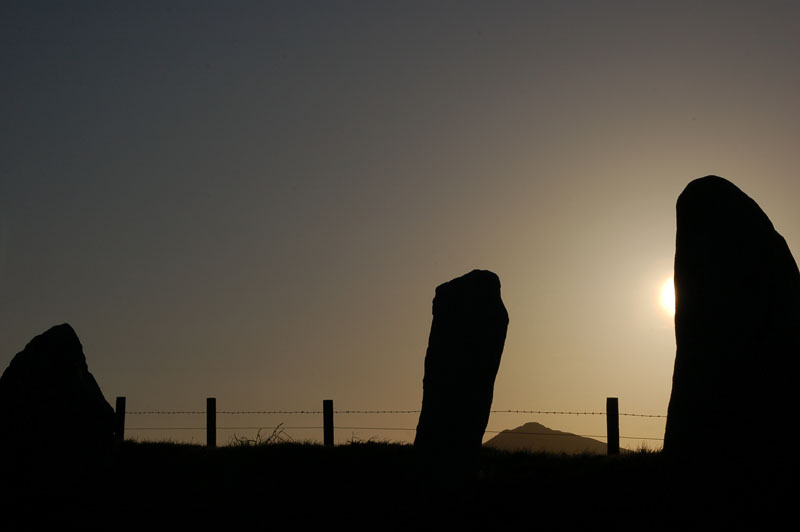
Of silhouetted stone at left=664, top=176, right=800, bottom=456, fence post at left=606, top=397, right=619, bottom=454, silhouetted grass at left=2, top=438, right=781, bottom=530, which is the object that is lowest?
silhouetted grass at left=2, top=438, right=781, bottom=530

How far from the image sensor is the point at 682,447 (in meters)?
14.8

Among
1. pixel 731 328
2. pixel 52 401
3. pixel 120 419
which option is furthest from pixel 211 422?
pixel 731 328

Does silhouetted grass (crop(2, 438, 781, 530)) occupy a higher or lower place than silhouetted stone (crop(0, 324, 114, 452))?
lower

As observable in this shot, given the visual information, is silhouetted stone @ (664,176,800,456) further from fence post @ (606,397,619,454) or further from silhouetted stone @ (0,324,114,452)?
silhouetted stone @ (0,324,114,452)

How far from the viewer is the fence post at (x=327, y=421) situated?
72.3 feet

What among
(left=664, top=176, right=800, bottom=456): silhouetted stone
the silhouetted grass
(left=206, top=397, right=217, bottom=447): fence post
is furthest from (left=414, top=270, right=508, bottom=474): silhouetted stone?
(left=206, top=397, right=217, bottom=447): fence post

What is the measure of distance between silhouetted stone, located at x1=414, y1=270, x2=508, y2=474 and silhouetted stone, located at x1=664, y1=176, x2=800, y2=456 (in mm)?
3867

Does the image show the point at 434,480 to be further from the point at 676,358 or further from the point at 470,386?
the point at 676,358

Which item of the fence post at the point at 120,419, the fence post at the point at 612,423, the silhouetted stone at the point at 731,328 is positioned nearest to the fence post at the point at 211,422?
the fence post at the point at 120,419

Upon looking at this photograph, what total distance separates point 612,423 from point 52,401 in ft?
35.7

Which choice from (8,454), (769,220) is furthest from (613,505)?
(8,454)

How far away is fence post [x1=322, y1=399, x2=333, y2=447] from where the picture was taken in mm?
22022

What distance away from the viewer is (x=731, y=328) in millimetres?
14703

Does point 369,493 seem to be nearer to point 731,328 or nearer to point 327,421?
point 327,421
